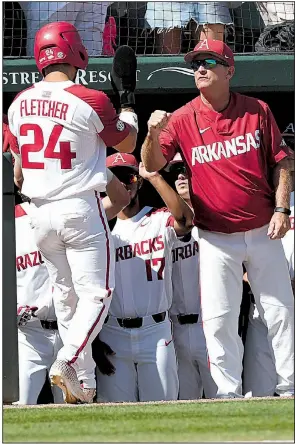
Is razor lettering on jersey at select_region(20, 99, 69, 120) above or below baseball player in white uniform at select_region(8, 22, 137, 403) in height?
above

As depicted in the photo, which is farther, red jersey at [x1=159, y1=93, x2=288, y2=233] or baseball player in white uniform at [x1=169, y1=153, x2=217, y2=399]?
baseball player in white uniform at [x1=169, y1=153, x2=217, y2=399]

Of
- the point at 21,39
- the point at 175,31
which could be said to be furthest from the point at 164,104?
the point at 21,39

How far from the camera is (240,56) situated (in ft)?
23.1

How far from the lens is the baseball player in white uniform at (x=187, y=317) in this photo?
6.51 m

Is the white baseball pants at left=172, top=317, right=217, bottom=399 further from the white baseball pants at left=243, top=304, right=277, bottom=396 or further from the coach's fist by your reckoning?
the coach's fist

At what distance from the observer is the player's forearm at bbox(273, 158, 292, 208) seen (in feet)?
17.7

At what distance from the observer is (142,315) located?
6418 mm

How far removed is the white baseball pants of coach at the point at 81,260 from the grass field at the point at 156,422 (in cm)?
32

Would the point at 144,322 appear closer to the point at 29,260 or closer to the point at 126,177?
the point at 29,260

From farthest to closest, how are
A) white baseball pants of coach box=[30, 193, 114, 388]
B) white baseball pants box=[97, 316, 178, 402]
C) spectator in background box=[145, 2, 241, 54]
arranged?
spectator in background box=[145, 2, 241, 54]
white baseball pants box=[97, 316, 178, 402]
white baseball pants of coach box=[30, 193, 114, 388]

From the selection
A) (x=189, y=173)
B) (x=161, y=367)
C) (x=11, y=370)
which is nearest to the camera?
(x=11, y=370)

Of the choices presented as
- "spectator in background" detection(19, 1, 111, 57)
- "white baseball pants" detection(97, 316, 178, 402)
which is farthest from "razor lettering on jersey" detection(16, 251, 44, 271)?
"spectator in background" detection(19, 1, 111, 57)

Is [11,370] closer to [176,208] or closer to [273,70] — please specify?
[176,208]

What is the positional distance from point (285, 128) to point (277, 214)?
2.37m
